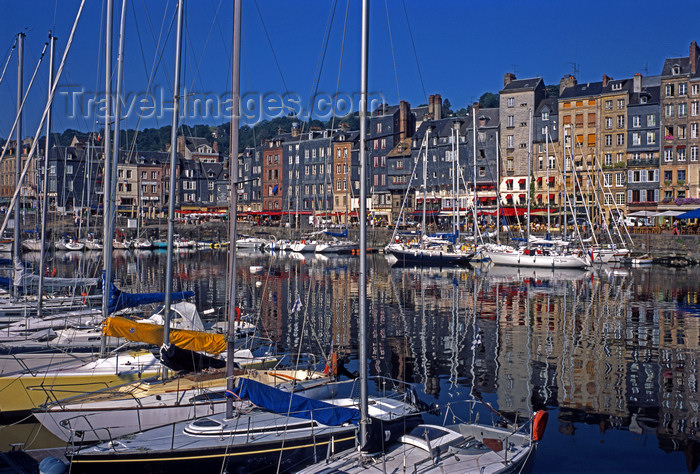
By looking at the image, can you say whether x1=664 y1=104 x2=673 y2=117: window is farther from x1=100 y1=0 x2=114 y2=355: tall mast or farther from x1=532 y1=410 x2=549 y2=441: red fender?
x1=532 y1=410 x2=549 y2=441: red fender

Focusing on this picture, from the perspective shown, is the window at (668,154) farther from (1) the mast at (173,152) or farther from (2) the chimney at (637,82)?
(1) the mast at (173,152)

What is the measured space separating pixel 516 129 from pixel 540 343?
7915 cm

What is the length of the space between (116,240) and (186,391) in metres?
93.5

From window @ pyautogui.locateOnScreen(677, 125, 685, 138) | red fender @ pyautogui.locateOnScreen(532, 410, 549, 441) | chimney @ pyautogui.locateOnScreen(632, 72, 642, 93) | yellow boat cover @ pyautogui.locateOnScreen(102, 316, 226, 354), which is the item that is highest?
chimney @ pyautogui.locateOnScreen(632, 72, 642, 93)

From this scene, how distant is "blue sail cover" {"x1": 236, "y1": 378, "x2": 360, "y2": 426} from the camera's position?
47.0 ft

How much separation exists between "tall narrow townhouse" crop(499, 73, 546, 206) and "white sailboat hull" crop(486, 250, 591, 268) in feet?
106

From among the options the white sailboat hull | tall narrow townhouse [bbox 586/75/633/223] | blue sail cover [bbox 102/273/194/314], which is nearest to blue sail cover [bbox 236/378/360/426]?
blue sail cover [bbox 102/273/194/314]

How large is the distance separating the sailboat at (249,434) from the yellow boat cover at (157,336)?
521 centimetres

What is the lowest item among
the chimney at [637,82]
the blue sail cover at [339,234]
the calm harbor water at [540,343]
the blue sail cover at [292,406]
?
the calm harbor water at [540,343]

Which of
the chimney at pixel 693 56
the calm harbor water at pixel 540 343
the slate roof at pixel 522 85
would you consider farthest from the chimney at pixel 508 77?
the calm harbor water at pixel 540 343

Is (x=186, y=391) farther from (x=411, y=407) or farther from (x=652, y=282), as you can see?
(x=652, y=282)

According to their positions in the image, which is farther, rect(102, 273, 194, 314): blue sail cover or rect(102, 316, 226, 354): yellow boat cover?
rect(102, 273, 194, 314): blue sail cover

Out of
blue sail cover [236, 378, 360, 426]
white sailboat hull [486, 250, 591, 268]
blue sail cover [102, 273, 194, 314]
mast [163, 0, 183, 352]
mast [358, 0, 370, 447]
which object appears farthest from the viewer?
white sailboat hull [486, 250, 591, 268]

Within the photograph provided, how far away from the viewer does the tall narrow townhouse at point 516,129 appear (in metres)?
105
